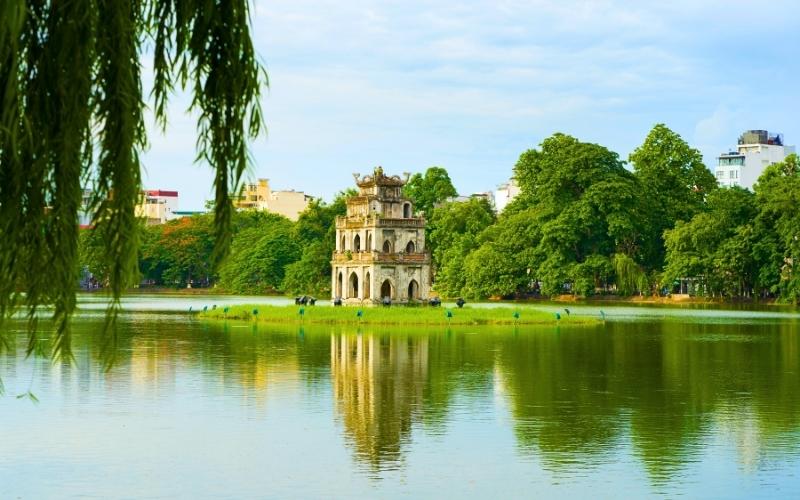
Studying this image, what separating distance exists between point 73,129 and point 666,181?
336 feet

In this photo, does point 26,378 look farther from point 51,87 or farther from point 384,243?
point 384,243

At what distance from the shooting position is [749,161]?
6452 inches

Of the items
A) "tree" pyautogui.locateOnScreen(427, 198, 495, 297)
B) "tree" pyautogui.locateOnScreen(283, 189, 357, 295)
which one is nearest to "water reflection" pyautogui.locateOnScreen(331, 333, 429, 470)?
"tree" pyautogui.locateOnScreen(427, 198, 495, 297)

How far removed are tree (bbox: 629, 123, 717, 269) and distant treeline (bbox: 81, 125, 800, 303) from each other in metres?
0.10

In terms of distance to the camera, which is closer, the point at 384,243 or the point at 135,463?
the point at 135,463

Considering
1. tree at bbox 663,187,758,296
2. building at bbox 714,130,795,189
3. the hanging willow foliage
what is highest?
building at bbox 714,130,795,189

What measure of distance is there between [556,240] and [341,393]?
7218cm

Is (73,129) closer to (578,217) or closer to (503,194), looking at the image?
(578,217)

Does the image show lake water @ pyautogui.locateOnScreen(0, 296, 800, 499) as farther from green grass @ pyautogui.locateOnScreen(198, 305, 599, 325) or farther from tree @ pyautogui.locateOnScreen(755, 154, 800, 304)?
tree @ pyautogui.locateOnScreen(755, 154, 800, 304)

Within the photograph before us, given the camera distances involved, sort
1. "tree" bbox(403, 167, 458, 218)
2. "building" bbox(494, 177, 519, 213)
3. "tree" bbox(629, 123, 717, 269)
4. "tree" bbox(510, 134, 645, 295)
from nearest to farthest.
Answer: "tree" bbox(510, 134, 645, 295), "tree" bbox(629, 123, 717, 269), "tree" bbox(403, 167, 458, 218), "building" bbox(494, 177, 519, 213)

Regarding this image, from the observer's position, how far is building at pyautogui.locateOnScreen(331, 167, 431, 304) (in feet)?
226

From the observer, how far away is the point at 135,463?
2100 cm

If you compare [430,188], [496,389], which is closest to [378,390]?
[496,389]

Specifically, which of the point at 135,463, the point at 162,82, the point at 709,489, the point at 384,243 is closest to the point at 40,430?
the point at 135,463
